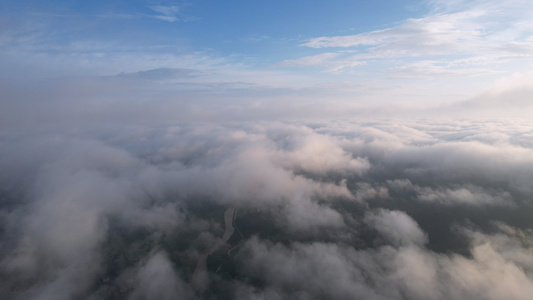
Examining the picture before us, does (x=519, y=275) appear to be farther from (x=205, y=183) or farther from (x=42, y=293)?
(x=205, y=183)

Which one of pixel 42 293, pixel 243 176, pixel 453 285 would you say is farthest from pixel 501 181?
pixel 42 293

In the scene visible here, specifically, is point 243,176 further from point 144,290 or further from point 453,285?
point 453,285

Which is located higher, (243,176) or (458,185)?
(458,185)

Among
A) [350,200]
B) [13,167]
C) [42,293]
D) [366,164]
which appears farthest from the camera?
[13,167]

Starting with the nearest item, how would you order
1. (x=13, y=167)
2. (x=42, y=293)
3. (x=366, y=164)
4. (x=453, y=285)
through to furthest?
(x=453, y=285) → (x=42, y=293) → (x=366, y=164) → (x=13, y=167)

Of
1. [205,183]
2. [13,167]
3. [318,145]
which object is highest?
[318,145]

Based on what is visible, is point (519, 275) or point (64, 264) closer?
point (519, 275)

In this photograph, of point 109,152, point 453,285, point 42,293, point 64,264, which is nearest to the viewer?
point 453,285

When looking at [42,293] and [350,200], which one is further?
[350,200]

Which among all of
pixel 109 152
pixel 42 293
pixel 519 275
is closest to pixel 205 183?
pixel 42 293
